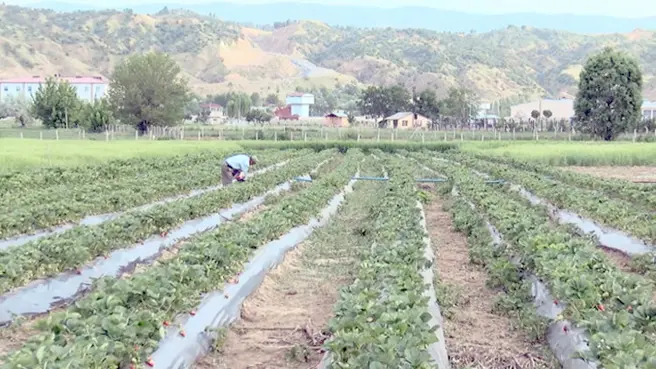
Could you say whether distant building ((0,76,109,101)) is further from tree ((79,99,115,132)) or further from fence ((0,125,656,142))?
fence ((0,125,656,142))

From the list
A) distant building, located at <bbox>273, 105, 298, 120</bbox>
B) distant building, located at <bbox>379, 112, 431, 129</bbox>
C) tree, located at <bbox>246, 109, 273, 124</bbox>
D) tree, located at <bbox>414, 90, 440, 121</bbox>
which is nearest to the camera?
distant building, located at <bbox>379, 112, 431, 129</bbox>

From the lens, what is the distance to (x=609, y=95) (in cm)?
5278

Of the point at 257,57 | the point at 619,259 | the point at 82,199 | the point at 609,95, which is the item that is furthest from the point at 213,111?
the point at 619,259

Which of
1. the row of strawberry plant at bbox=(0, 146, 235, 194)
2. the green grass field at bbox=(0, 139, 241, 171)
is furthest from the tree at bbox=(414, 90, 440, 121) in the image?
the row of strawberry plant at bbox=(0, 146, 235, 194)

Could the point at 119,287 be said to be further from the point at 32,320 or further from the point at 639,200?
the point at 639,200

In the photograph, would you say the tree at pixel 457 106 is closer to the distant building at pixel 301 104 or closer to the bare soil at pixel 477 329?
the distant building at pixel 301 104

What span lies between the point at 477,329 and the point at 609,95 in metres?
49.3

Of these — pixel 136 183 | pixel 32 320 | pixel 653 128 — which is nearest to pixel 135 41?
pixel 653 128

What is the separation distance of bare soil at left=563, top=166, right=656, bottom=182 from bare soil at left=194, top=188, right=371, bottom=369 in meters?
16.7

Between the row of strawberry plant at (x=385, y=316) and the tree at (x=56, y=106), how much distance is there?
58723mm

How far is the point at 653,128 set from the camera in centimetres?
6056

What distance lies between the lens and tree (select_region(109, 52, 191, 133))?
58344mm

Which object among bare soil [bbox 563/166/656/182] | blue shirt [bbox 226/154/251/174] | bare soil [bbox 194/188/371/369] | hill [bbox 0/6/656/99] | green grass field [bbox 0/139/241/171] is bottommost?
bare soil [bbox 194/188/371/369]

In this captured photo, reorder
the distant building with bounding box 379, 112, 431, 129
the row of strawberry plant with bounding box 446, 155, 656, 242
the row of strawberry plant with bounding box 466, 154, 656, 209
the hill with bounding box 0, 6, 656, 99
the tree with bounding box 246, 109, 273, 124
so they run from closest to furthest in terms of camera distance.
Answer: the row of strawberry plant with bounding box 446, 155, 656, 242 < the row of strawberry plant with bounding box 466, 154, 656, 209 < the distant building with bounding box 379, 112, 431, 129 < the tree with bounding box 246, 109, 273, 124 < the hill with bounding box 0, 6, 656, 99
